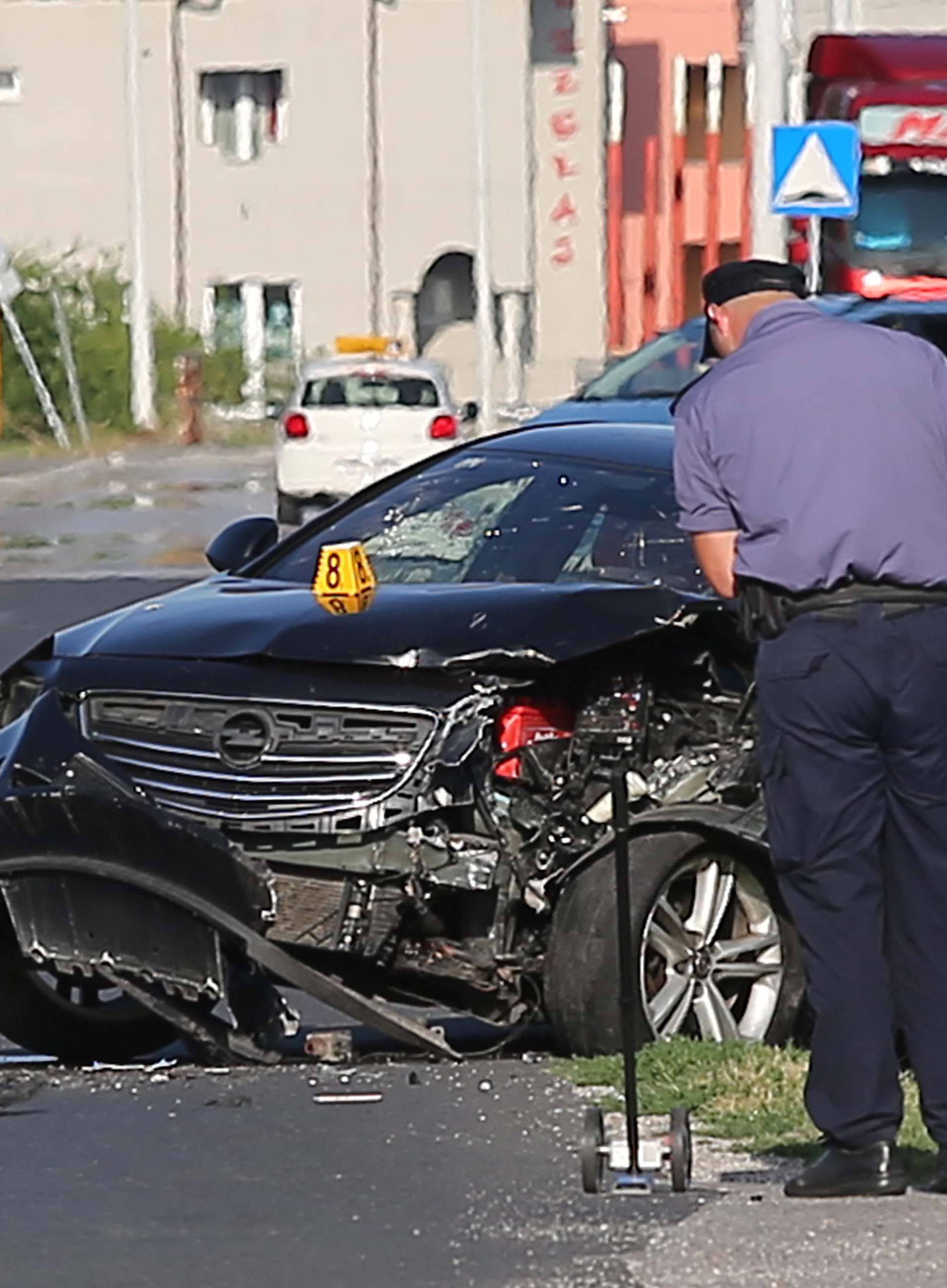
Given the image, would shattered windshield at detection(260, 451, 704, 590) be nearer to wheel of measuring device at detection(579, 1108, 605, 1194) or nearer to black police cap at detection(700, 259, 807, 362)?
black police cap at detection(700, 259, 807, 362)

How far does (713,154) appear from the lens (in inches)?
2265

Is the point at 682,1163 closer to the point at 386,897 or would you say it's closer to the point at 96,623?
the point at 386,897

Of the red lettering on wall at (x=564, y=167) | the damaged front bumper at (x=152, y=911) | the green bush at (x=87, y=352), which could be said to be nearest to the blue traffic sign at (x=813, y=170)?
the damaged front bumper at (x=152, y=911)

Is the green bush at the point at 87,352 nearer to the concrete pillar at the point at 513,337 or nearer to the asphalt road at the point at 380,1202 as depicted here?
the concrete pillar at the point at 513,337

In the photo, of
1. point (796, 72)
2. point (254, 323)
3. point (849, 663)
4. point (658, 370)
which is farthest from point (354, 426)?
point (849, 663)

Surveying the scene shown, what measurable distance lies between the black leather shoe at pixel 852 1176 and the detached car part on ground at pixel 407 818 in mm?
1579

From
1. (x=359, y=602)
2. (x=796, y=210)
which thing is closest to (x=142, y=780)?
(x=359, y=602)

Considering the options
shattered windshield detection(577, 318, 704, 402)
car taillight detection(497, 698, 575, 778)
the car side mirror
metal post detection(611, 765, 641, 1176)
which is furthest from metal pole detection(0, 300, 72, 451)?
metal post detection(611, 765, 641, 1176)

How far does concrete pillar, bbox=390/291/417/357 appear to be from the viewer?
54.7 metres

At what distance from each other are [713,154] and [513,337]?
18.5 ft

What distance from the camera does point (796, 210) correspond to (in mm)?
22359

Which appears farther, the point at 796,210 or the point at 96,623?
the point at 796,210

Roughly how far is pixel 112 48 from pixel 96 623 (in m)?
46.7

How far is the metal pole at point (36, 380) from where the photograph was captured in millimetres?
42562
